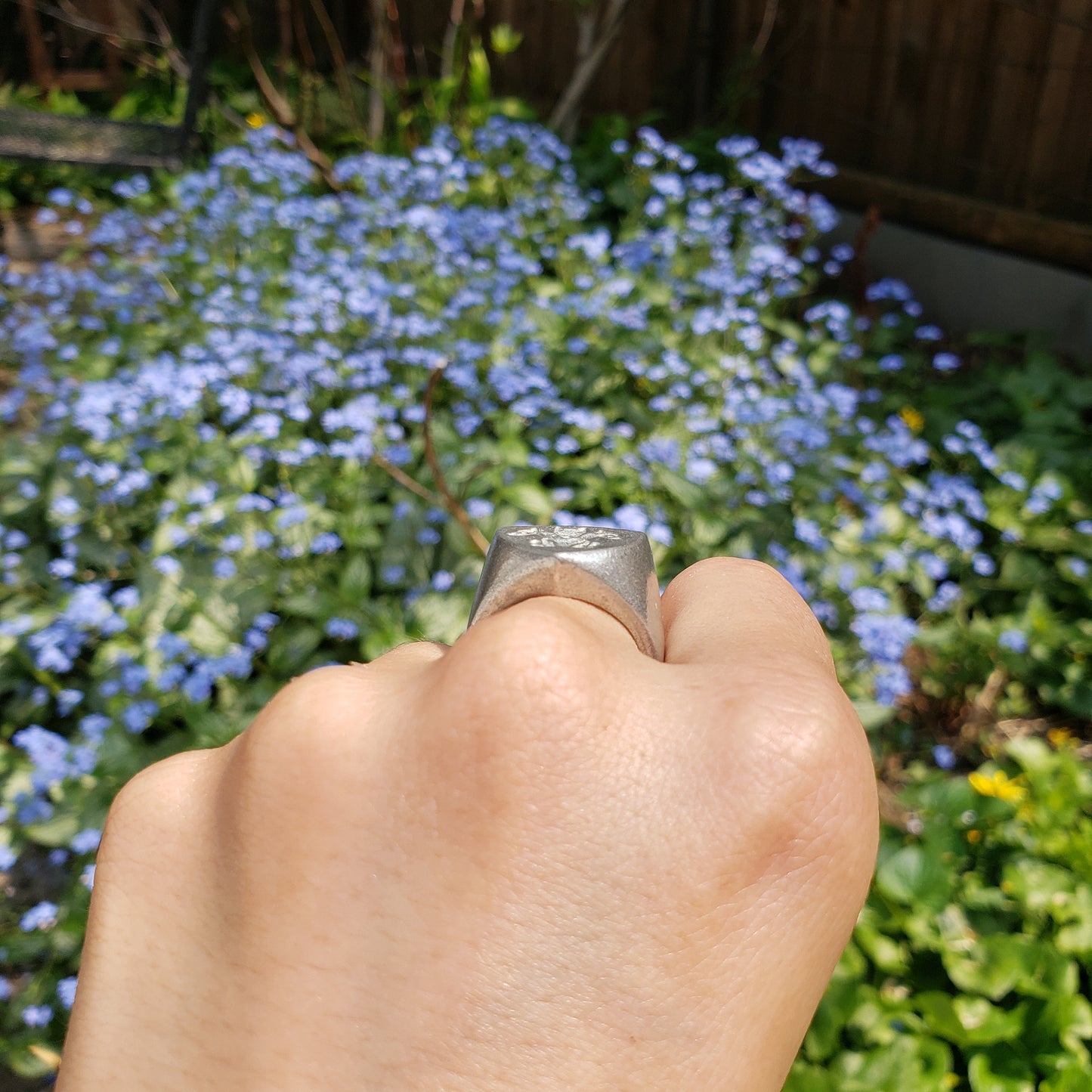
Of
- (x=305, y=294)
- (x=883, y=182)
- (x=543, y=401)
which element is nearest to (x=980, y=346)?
(x=883, y=182)

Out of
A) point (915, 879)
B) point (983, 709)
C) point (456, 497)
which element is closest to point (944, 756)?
point (983, 709)

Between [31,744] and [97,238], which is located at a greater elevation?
[97,238]

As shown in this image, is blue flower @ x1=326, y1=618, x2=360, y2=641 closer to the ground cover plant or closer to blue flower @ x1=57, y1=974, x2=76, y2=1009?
the ground cover plant

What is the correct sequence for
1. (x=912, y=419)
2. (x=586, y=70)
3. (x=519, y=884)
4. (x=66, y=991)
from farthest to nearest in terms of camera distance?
(x=586, y=70), (x=912, y=419), (x=66, y=991), (x=519, y=884)

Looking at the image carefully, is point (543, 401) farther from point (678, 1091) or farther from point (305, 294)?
point (678, 1091)

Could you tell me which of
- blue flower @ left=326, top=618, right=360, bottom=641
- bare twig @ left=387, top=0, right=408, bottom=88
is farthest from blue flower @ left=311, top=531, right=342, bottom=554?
bare twig @ left=387, top=0, right=408, bottom=88

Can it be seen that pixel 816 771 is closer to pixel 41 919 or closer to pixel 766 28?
pixel 41 919

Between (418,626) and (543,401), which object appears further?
(543,401)

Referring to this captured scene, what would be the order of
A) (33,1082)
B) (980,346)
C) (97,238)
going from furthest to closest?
(980,346)
(97,238)
(33,1082)
